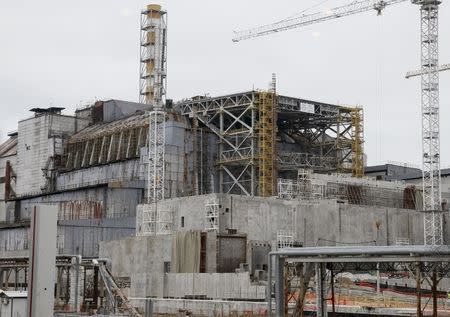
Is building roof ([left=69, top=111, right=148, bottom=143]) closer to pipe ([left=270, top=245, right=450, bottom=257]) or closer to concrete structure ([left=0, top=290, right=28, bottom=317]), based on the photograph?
pipe ([left=270, top=245, right=450, bottom=257])

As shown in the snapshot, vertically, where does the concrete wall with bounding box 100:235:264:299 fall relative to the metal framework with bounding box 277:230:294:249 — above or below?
below

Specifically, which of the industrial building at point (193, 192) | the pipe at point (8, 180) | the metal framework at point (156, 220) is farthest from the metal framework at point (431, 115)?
the pipe at point (8, 180)

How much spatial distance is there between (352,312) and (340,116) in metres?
66.5

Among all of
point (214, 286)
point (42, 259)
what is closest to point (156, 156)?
point (214, 286)

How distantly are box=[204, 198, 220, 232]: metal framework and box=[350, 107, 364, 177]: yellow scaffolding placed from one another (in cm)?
3951

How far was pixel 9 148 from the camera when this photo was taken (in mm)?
145750

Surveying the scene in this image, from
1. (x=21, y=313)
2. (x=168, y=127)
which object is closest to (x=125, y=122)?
(x=168, y=127)

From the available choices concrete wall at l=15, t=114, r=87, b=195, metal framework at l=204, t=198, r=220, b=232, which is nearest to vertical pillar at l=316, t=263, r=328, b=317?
metal framework at l=204, t=198, r=220, b=232

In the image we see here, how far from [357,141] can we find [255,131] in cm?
1710

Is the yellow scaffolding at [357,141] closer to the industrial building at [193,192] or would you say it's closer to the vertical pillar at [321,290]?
the industrial building at [193,192]

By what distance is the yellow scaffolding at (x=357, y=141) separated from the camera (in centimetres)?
11375

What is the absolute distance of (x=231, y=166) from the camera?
110m

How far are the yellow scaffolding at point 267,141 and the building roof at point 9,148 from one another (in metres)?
55.7

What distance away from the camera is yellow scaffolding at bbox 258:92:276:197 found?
103438 mm
